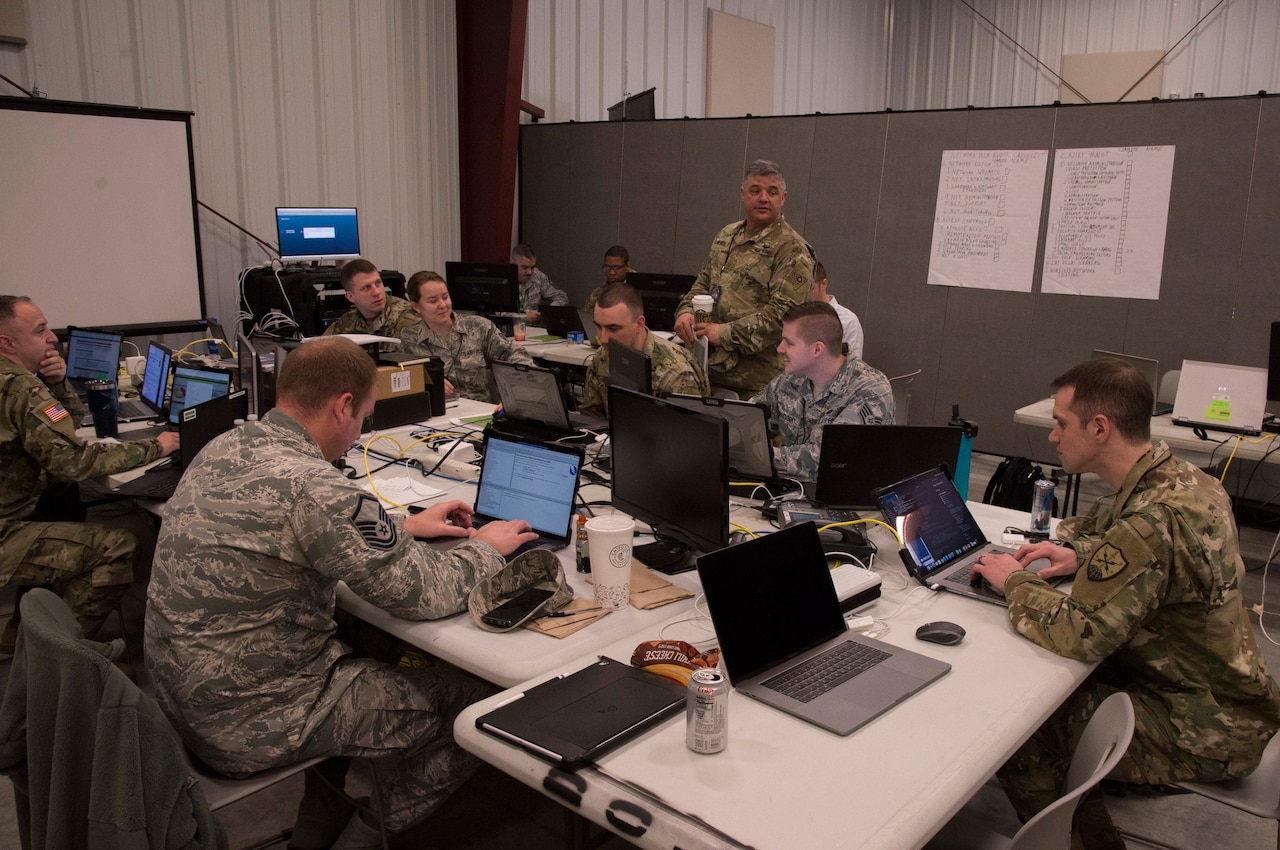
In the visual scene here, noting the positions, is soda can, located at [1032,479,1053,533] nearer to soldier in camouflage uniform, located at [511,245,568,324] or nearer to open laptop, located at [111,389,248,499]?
open laptop, located at [111,389,248,499]

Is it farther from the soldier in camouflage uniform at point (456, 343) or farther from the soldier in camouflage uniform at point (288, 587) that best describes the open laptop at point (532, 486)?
the soldier in camouflage uniform at point (456, 343)

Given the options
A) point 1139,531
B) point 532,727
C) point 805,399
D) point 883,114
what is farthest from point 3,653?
point 883,114

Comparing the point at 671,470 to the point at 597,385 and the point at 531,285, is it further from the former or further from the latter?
the point at 531,285

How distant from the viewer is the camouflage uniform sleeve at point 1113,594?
1904 millimetres

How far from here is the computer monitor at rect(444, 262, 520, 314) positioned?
21.8ft

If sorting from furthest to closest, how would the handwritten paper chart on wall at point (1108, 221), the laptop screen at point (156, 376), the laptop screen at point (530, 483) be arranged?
the handwritten paper chart on wall at point (1108, 221) → the laptop screen at point (156, 376) → the laptop screen at point (530, 483)

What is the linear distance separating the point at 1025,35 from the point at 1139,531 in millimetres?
10404

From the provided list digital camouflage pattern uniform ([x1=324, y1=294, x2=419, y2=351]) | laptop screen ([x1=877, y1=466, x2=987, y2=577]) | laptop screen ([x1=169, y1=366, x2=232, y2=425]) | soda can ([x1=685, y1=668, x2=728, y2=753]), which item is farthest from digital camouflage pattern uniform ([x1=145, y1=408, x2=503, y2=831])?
digital camouflage pattern uniform ([x1=324, y1=294, x2=419, y2=351])

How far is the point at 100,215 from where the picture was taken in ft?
19.2

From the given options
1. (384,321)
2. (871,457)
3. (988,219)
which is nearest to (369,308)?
(384,321)

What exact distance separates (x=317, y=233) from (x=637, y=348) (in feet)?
12.2

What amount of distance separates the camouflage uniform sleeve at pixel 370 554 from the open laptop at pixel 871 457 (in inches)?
43.3

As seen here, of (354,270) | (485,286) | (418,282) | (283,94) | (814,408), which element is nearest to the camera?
(814,408)

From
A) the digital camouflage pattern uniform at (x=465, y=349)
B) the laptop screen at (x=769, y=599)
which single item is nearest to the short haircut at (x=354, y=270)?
the digital camouflage pattern uniform at (x=465, y=349)
